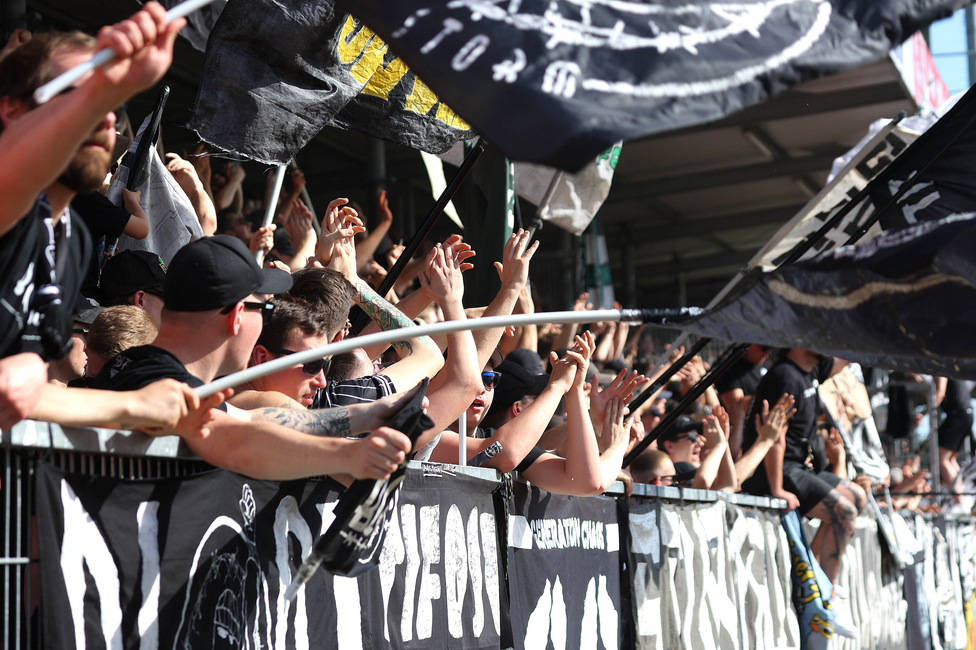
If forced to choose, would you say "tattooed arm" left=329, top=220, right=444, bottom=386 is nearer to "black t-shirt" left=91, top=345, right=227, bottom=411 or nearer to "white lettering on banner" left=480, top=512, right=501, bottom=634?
"white lettering on banner" left=480, top=512, right=501, bottom=634

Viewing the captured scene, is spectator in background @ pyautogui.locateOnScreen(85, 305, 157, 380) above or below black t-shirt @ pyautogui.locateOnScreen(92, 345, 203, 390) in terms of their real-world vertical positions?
above

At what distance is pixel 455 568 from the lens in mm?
3760

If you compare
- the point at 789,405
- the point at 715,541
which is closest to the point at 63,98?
the point at 715,541

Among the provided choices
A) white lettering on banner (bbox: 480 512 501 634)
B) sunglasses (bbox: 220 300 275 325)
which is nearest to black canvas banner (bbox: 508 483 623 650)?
white lettering on banner (bbox: 480 512 501 634)

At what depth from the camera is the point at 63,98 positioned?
75.7 inches

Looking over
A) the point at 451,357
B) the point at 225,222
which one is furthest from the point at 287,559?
the point at 225,222

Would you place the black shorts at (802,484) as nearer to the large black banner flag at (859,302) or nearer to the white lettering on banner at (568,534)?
the white lettering on banner at (568,534)

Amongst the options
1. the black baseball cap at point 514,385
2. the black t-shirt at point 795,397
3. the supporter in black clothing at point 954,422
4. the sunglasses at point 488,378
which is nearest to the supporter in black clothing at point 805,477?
the black t-shirt at point 795,397

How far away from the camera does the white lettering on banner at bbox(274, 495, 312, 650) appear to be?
2.88 m

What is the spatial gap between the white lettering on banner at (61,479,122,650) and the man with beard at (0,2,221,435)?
0.24 meters

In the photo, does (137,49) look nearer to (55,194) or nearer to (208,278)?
(55,194)

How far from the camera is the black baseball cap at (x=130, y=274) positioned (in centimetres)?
423

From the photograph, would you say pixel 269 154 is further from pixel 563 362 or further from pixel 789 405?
pixel 789 405

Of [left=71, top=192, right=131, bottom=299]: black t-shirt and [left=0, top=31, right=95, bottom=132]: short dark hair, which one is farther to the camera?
[left=71, top=192, right=131, bottom=299]: black t-shirt
